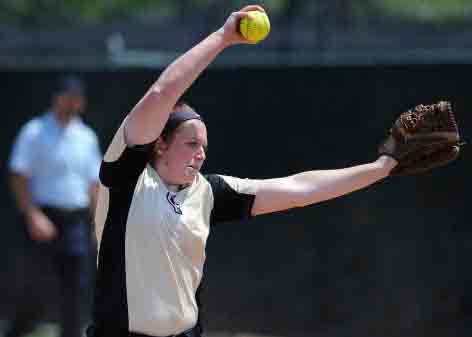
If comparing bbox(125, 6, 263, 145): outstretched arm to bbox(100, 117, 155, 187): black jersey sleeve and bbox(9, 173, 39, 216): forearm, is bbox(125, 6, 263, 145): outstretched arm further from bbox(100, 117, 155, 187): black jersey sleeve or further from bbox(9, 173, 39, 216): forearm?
bbox(9, 173, 39, 216): forearm

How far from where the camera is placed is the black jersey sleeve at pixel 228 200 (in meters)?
3.66

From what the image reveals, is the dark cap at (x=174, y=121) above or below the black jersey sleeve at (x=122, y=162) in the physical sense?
above

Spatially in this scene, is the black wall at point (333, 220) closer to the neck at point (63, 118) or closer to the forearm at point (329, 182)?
the neck at point (63, 118)

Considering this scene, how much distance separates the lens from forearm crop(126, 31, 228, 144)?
3.16 m

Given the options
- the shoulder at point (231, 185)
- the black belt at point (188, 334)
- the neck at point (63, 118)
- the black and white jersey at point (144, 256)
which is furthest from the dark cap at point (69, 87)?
the black belt at point (188, 334)

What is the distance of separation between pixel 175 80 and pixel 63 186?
430 cm

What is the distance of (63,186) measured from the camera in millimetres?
7324

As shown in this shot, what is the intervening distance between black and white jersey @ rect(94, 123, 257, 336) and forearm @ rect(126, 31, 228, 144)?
0.63 feet

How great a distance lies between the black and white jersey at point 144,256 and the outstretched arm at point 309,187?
0.99 feet

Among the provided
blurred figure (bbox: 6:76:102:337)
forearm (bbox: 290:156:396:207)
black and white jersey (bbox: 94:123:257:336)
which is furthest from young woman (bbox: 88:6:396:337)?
blurred figure (bbox: 6:76:102:337)

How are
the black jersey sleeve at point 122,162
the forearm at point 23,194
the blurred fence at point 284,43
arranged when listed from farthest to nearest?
the blurred fence at point 284,43 → the forearm at point 23,194 → the black jersey sleeve at point 122,162

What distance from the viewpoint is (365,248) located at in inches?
290

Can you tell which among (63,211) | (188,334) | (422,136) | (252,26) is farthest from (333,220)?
(252,26)

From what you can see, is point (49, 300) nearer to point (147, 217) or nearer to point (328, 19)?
point (328, 19)
